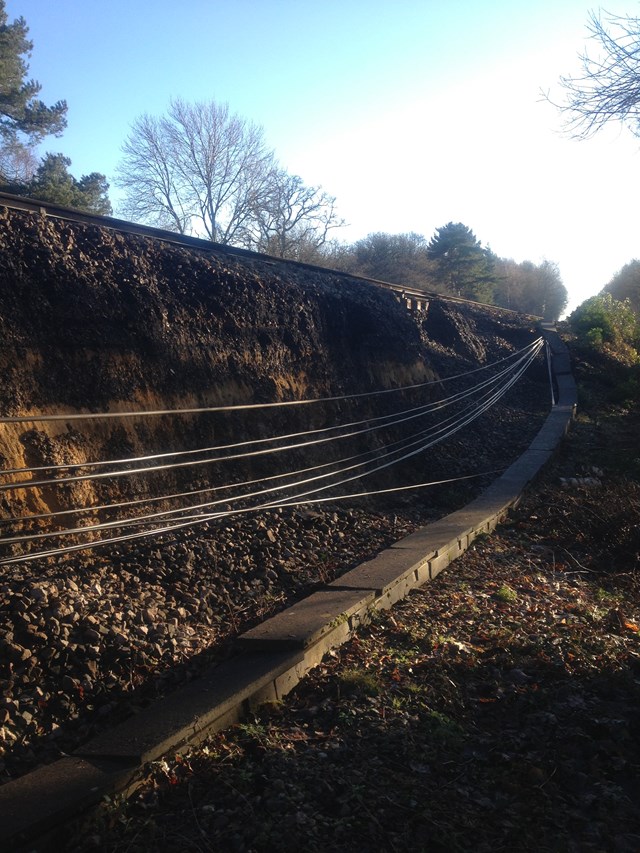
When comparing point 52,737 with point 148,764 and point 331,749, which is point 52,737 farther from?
point 331,749

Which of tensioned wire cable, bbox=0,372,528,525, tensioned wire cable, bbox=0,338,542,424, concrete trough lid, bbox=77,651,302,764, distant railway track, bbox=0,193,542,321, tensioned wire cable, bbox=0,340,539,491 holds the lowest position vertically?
concrete trough lid, bbox=77,651,302,764

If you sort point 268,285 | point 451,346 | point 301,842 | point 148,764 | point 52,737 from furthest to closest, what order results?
point 451,346, point 268,285, point 52,737, point 148,764, point 301,842

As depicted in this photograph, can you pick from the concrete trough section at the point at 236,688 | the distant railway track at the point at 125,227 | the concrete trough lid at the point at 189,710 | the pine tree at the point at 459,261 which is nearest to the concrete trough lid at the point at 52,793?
the concrete trough section at the point at 236,688

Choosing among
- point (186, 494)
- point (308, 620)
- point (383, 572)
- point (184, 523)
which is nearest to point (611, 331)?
point (383, 572)

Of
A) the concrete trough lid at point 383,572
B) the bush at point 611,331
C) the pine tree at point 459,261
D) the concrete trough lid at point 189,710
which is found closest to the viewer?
the concrete trough lid at point 189,710

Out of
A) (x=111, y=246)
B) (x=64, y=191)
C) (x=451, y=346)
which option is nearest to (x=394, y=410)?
(x=111, y=246)

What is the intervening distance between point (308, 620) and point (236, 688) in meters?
0.97

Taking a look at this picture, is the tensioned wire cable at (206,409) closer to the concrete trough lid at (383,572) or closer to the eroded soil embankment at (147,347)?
the eroded soil embankment at (147,347)

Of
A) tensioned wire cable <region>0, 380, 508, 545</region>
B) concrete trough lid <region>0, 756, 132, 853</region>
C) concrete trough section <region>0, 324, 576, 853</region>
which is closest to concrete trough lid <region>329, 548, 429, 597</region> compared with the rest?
concrete trough section <region>0, 324, 576, 853</region>

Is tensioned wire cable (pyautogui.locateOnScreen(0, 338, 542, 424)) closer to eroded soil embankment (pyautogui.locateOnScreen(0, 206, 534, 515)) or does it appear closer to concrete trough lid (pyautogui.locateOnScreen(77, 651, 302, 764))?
eroded soil embankment (pyautogui.locateOnScreen(0, 206, 534, 515))

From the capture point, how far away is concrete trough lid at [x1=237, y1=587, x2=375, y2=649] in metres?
4.38

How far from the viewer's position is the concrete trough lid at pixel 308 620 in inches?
172

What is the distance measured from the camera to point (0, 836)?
8.50 feet

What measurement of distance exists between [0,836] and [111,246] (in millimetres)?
5081
